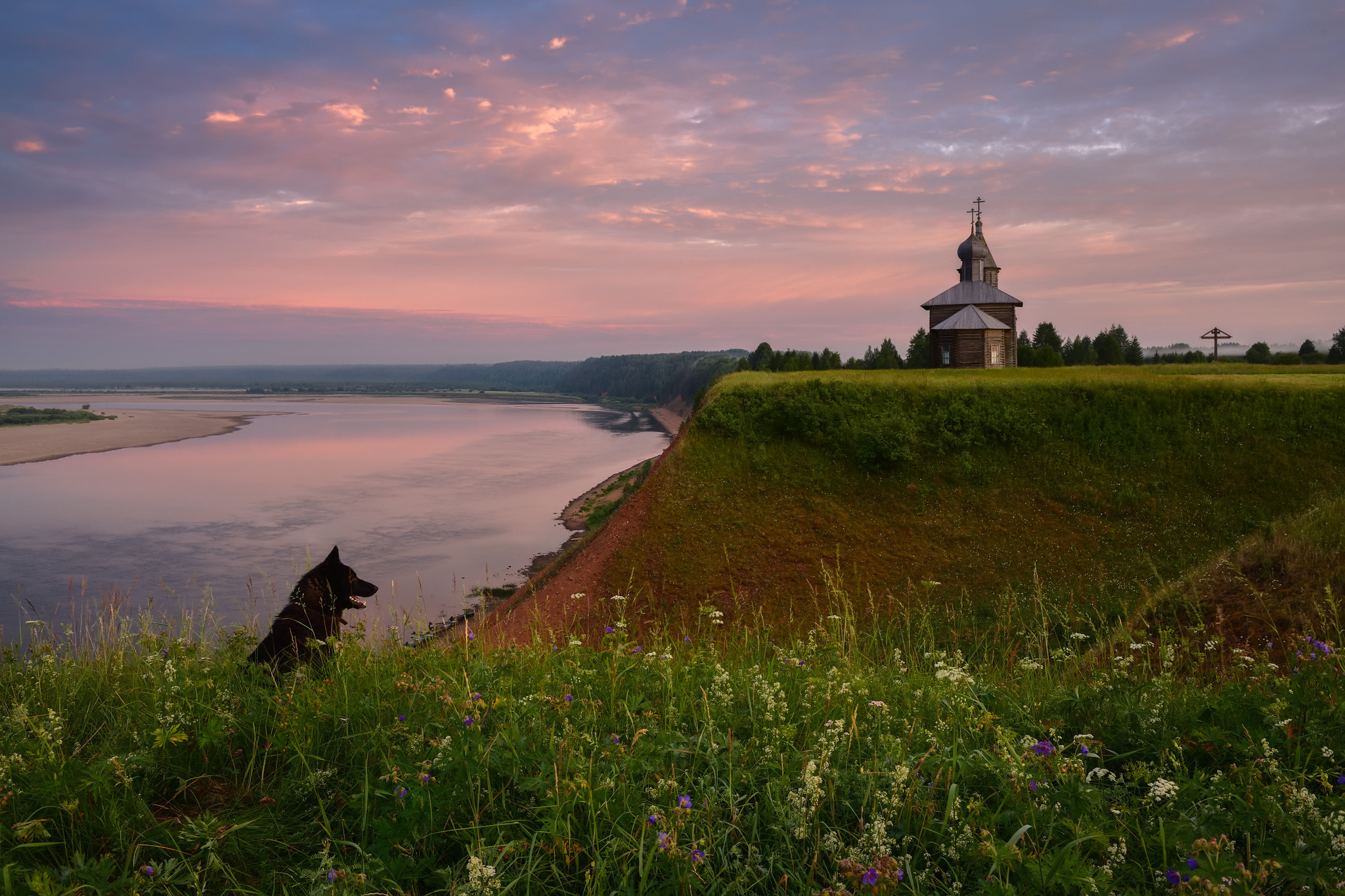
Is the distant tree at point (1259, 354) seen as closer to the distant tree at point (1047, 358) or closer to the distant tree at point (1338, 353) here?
the distant tree at point (1338, 353)

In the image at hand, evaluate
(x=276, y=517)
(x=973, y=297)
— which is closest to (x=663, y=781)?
(x=276, y=517)

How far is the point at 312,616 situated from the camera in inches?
226

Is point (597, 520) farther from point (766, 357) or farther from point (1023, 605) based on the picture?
point (766, 357)

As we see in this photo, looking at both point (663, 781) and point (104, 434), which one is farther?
point (104, 434)

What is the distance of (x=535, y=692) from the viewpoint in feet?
11.2

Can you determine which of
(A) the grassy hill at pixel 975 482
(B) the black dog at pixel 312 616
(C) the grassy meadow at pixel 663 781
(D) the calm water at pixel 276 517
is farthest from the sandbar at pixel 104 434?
(C) the grassy meadow at pixel 663 781

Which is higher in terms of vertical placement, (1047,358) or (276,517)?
(1047,358)

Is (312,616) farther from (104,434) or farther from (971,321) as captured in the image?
(104,434)

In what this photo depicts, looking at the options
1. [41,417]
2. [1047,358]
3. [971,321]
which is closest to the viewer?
[971,321]

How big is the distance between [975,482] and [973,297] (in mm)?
26657

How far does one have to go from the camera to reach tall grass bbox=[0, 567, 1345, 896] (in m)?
2.33

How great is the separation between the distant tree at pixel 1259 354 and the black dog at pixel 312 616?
7820 centimetres

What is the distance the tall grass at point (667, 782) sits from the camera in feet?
7.66

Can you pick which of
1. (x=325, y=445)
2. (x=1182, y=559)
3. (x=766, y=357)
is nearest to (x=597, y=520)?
(x=1182, y=559)
